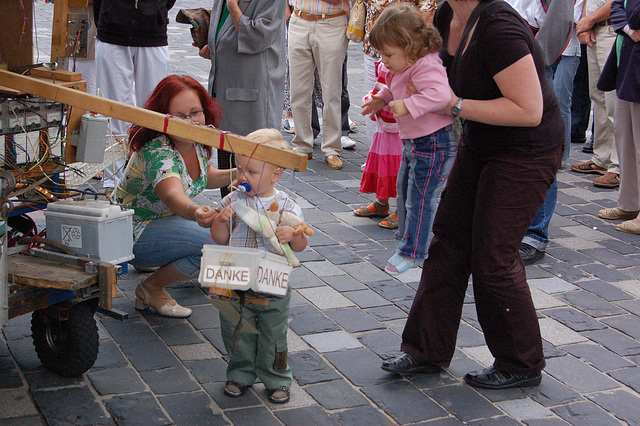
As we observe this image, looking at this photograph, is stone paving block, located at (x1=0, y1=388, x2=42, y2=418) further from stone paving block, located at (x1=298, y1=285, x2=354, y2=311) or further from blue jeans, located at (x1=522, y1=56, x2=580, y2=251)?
blue jeans, located at (x1=522, y1=56, x2=580, y2=251)

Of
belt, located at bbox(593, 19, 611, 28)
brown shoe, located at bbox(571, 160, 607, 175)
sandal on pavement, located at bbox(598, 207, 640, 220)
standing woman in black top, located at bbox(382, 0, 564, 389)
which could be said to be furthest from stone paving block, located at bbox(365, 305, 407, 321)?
belt, located at bbox(593, 19, 611, 28)

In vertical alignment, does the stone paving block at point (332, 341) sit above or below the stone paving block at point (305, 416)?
above

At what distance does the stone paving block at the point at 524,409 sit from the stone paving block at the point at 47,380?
6.26ft

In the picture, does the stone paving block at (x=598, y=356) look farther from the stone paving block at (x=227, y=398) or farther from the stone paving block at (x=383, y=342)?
the stone paving block at (x=227, y=398)

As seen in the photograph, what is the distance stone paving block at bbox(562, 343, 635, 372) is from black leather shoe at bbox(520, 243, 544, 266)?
120cm

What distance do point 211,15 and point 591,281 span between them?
131 inches

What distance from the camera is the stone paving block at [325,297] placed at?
426cm

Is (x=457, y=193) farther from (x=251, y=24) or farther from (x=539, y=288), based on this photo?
(x=251, y=24)

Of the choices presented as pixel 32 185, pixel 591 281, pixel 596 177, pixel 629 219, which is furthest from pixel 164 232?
pixel 596 177

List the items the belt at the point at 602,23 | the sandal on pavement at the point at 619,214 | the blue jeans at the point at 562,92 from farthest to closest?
the belt at the point at 602,23 < the sandal on pavement at the point at 619,214 < the blue jeans at the point at 562,92

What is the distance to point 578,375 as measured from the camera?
142 inches

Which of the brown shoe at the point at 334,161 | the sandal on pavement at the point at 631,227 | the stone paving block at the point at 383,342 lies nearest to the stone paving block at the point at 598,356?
the stone paving block at the point at 383,342

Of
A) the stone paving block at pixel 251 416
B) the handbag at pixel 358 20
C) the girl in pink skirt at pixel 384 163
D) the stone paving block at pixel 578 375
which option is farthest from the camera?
the handbag at pixel 358 20

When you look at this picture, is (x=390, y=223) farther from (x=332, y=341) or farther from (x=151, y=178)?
(x=151, y=178)
